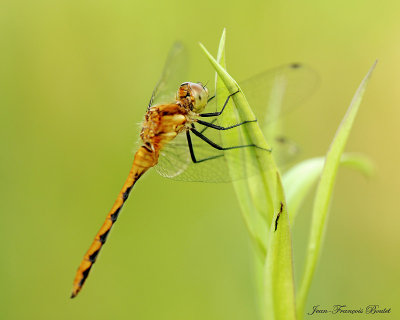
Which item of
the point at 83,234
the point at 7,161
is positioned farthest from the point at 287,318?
the point at 7,161

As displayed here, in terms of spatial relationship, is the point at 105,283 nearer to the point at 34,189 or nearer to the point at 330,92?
the point at 34,189

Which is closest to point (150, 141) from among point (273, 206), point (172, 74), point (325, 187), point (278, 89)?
point (172, 74)

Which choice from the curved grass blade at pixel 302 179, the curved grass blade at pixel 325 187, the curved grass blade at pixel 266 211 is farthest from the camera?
the curved grass blade at pixel 302 179

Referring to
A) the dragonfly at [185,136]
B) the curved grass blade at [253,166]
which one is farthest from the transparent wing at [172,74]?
the curved grass blade at [253,166]

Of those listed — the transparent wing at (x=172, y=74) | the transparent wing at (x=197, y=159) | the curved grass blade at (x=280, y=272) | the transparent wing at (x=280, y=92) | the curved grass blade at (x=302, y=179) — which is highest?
the transparent wing at (x=172, y=74)

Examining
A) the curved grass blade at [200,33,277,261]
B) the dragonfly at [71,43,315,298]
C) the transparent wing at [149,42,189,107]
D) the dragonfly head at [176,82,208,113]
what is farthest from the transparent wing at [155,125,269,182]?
the curved grass blade at [200,33,277,261]

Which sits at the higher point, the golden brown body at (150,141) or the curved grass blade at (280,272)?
the golden brown body at (150,141)

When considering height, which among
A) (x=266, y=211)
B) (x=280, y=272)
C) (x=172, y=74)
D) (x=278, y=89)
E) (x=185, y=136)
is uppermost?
(x=172, y=74)

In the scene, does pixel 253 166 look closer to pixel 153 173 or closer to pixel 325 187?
pixel 325 187

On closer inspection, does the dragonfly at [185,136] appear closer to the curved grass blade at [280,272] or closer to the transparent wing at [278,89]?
the transparent wing at [278,89]
